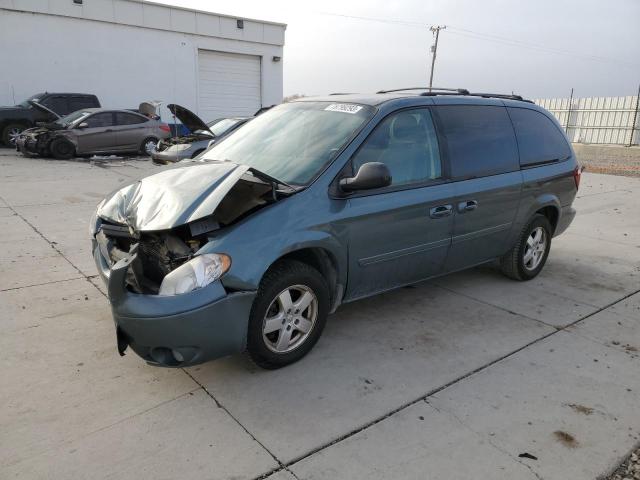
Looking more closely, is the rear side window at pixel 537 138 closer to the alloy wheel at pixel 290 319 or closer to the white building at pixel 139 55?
the alloy wheel at pixel 290 319

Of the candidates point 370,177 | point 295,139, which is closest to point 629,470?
point 370,177

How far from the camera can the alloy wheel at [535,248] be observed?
197 inches

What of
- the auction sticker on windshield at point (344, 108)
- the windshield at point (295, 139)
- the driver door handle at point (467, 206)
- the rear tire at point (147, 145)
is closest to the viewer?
the windshield at point (295, 139)

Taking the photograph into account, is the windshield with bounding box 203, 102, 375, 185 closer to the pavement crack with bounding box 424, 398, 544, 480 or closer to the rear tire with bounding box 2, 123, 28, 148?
the pavement crack with bounding box 424, 398, 544, 480

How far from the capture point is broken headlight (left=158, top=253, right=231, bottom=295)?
2768 millimetres

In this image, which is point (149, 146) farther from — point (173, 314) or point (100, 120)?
point (173, 314)

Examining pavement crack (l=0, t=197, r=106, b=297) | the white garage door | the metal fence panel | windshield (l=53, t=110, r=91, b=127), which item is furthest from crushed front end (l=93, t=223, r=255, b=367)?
the metal fence panel

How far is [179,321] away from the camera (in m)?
2.72

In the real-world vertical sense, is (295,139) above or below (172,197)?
above

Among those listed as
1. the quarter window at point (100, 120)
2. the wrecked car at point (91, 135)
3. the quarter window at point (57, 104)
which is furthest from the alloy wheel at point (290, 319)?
the quarter window at point (57, 104)

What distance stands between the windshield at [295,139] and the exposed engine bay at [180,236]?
1.16 ft

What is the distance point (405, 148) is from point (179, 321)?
2117mm

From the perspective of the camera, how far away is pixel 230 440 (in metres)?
2.60

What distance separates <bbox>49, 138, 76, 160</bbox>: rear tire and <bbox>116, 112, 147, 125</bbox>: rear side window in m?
1.59
